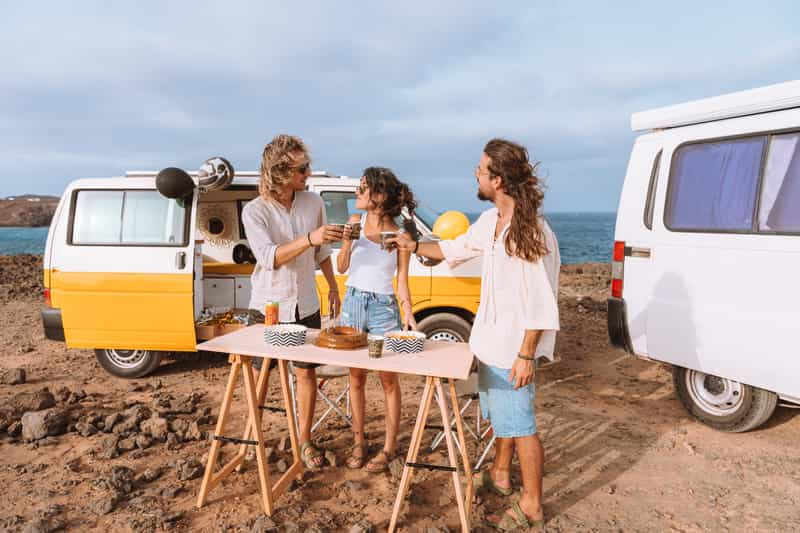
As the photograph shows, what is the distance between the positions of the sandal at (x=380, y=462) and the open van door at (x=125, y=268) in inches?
98.2

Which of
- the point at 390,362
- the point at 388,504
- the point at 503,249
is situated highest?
the point at 503,249

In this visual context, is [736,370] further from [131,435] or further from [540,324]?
[131,435]

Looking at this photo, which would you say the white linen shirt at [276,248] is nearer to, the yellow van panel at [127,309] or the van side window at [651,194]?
the yellow van panel at [127,309]

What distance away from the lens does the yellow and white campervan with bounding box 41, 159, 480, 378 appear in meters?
5.24

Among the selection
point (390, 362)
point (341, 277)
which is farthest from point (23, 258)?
point (390, 362)

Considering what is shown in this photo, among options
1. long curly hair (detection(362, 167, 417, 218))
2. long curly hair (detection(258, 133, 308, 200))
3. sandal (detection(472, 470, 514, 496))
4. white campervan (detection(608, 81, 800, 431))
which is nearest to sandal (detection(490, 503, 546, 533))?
sandal (detection(472, 470, 514, 496))

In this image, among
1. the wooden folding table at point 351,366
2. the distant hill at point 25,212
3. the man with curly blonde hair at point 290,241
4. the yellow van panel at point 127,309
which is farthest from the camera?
the distant hill at point 25,212

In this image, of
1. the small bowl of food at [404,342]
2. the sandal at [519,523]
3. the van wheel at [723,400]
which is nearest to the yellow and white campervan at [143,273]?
the van wheel at [723,400]

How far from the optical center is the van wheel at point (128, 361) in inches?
223

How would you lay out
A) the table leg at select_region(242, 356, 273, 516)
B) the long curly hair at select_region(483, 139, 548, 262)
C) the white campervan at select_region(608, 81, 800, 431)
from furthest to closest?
the white campervan at select_region(608, 81, 800, 431), the table leg at select_region(242, 356, 273, 516), the long curly hair at select_region(483, 139, 548, 262)

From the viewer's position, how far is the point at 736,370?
153 inches

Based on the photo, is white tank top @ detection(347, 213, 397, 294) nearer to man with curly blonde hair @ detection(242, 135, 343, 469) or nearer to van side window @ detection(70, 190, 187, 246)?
man with curly blonde hair @ detection(242, 135, 343, 469)

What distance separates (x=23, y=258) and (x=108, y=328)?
608 inches

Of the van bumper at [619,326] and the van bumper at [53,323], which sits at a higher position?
the van bumper at [619,326]
